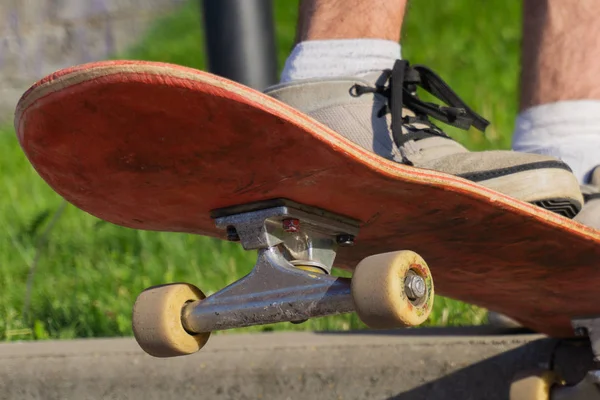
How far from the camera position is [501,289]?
2410 millimetres

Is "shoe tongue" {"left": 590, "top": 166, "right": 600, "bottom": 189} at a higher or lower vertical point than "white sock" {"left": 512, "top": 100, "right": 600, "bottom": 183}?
lower

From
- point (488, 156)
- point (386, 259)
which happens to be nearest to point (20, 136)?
point (386, 259)

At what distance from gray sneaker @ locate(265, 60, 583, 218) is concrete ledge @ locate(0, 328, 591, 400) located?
0.52m

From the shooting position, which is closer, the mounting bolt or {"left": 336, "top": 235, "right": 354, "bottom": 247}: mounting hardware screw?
the mounting bolt

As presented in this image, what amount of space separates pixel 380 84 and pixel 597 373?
761mm

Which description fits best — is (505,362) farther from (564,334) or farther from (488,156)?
(488,156)

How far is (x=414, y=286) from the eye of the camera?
1834mm

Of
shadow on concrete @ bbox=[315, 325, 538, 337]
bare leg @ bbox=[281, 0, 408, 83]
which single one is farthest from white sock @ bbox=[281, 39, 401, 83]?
shadow on concrete @ bbox=[315, 325, 538, 337]

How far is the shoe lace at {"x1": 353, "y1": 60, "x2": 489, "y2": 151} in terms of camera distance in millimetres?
2172

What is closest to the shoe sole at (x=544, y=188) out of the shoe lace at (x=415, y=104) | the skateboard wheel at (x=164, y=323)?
the shoe lace at (x=415, y=104)

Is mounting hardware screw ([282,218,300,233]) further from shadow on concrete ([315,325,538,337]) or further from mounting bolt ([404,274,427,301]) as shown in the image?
shadow on concrete ([315,325,538,337])

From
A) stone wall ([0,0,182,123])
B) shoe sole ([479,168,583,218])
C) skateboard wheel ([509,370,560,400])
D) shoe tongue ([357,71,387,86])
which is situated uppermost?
stone wall ([0,0,182,123])

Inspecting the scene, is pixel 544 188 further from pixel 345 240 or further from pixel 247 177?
pixel 247 177

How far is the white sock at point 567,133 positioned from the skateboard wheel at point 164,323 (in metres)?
1.01
